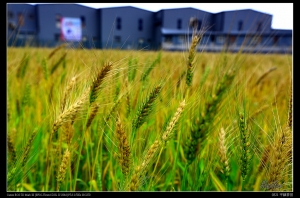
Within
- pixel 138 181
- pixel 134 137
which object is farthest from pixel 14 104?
pixel 138 181

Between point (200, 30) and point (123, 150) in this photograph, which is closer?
point (123, 150)

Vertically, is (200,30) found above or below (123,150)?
above

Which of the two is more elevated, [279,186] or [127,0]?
[127,0]

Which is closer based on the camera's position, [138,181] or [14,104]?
[138,181]

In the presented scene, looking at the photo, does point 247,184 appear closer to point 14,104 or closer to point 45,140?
point 45,140

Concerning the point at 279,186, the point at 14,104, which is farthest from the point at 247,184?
the point at 14,104

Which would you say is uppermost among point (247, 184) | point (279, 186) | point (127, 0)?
point (127, 0)

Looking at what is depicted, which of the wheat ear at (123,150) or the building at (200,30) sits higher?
the building at (200,30)

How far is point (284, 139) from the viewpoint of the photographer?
68 cm

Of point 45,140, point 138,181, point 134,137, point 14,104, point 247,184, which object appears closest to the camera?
point 138,181

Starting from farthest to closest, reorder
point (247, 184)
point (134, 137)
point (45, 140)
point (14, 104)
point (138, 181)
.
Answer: point (14, 104), point (45, 140), point (247, 184), point (134, 137), point (138, 181)

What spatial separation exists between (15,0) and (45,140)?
0.69 metres

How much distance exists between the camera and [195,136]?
2.21ft

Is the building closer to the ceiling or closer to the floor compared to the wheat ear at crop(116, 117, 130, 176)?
closer to the ceiling
